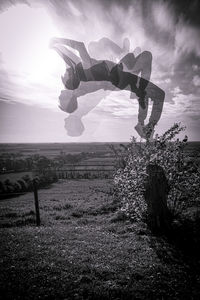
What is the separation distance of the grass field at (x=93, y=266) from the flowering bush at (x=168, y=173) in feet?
5.78

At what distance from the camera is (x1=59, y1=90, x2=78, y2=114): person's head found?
765 centimetres

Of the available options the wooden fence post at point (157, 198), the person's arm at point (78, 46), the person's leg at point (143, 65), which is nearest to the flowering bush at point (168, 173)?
the wooden fence post at point (157, 198)

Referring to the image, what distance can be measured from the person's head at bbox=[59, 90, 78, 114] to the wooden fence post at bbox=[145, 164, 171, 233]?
424 cm

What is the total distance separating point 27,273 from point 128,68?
7688 mm

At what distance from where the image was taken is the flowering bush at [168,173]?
9945 mm

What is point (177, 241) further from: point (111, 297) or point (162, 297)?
point (111, 297)

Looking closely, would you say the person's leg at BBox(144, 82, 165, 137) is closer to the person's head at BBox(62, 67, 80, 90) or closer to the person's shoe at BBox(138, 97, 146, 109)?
the person's shoe at BBox(138, 97, 146, 109)

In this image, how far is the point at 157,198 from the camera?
9.62 meters

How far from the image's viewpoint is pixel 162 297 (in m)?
5.17

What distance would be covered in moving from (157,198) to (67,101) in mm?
5580

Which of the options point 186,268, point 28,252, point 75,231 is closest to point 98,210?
point 75,231

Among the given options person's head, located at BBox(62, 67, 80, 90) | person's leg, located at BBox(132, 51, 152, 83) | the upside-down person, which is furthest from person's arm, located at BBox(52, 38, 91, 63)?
person's leg, located at BBox(132, 51, 152, 83)

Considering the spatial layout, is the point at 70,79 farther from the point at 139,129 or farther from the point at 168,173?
the point at 168,173

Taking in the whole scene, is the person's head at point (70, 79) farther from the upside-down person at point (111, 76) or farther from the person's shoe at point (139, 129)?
the person's shoe at point (139, 129)
